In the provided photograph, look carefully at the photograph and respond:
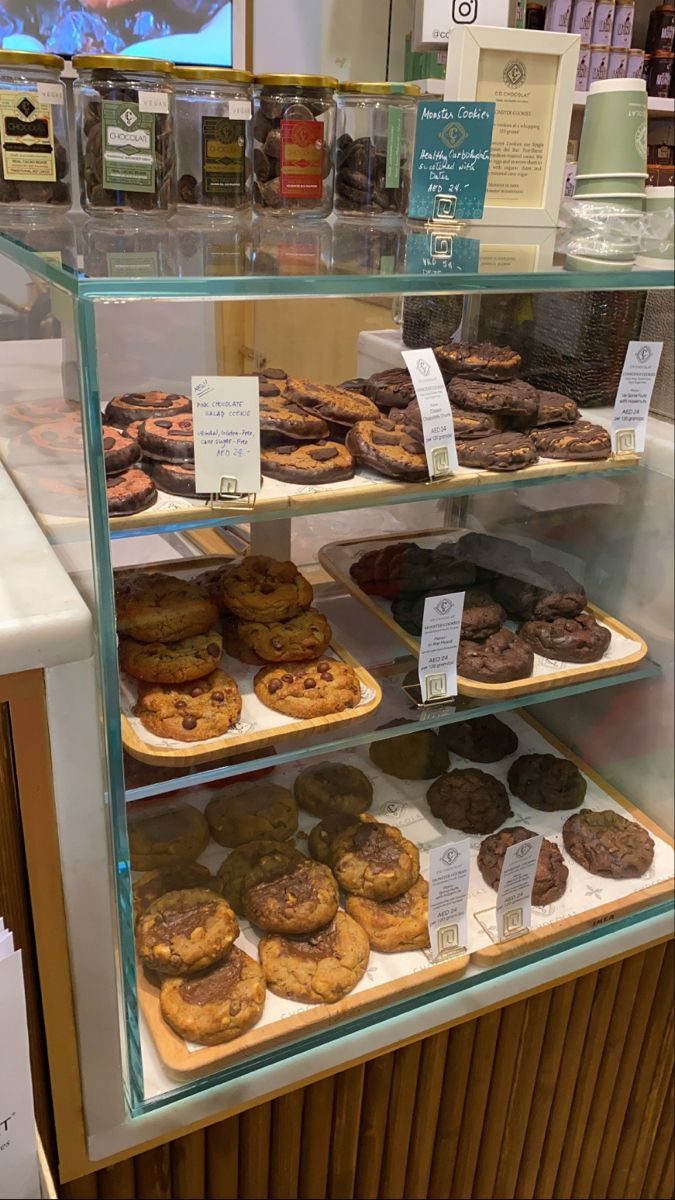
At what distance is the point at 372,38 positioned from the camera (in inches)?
127

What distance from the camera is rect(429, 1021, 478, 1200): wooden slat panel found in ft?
4.47

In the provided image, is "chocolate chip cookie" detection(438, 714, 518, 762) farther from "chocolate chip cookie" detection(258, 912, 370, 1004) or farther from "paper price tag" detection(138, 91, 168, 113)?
"paper price tag" detection(138, 91, 168, 113)

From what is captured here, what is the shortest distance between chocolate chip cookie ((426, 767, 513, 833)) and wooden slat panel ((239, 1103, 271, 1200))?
1.53 ft

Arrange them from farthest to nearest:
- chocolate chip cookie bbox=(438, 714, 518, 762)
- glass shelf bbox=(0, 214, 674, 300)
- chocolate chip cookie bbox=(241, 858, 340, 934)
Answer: chocolate chip cookie bbox=(438, 714, 518, 762) → chocolate chip cookie bbox=(241, 858, 340, 934) → glass shelf bbox=(0, 214, 674, 300)

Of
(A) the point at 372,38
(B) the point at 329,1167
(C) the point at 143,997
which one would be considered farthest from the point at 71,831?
(A) the point at 372,38

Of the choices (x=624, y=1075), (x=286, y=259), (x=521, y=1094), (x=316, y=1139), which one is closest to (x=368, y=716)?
(x=286, y=259)

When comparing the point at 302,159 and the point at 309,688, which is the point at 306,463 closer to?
the point at 309,688

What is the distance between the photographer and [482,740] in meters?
1.55

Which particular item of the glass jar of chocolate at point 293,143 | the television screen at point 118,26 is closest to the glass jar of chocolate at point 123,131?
the glass jar of chocolate at point 293,143

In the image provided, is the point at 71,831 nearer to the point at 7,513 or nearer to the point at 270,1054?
the point at 7,513

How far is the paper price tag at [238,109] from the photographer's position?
1099 millimetres

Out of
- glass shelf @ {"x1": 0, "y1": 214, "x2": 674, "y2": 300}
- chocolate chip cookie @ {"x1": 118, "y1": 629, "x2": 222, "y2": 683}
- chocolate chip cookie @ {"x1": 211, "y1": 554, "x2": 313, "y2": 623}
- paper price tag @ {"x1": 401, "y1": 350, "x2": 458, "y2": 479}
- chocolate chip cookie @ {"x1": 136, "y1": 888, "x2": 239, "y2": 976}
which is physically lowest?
chocolate chip cookie @ {"x1": 136, "y1": 888, "x2": 239, "y2": 976}

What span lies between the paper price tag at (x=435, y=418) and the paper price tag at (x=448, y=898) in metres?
0.48

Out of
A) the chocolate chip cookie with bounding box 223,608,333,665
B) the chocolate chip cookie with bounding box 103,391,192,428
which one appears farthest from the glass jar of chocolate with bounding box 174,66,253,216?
the chocolate chip cookie with bounding box 223,608,333,665
